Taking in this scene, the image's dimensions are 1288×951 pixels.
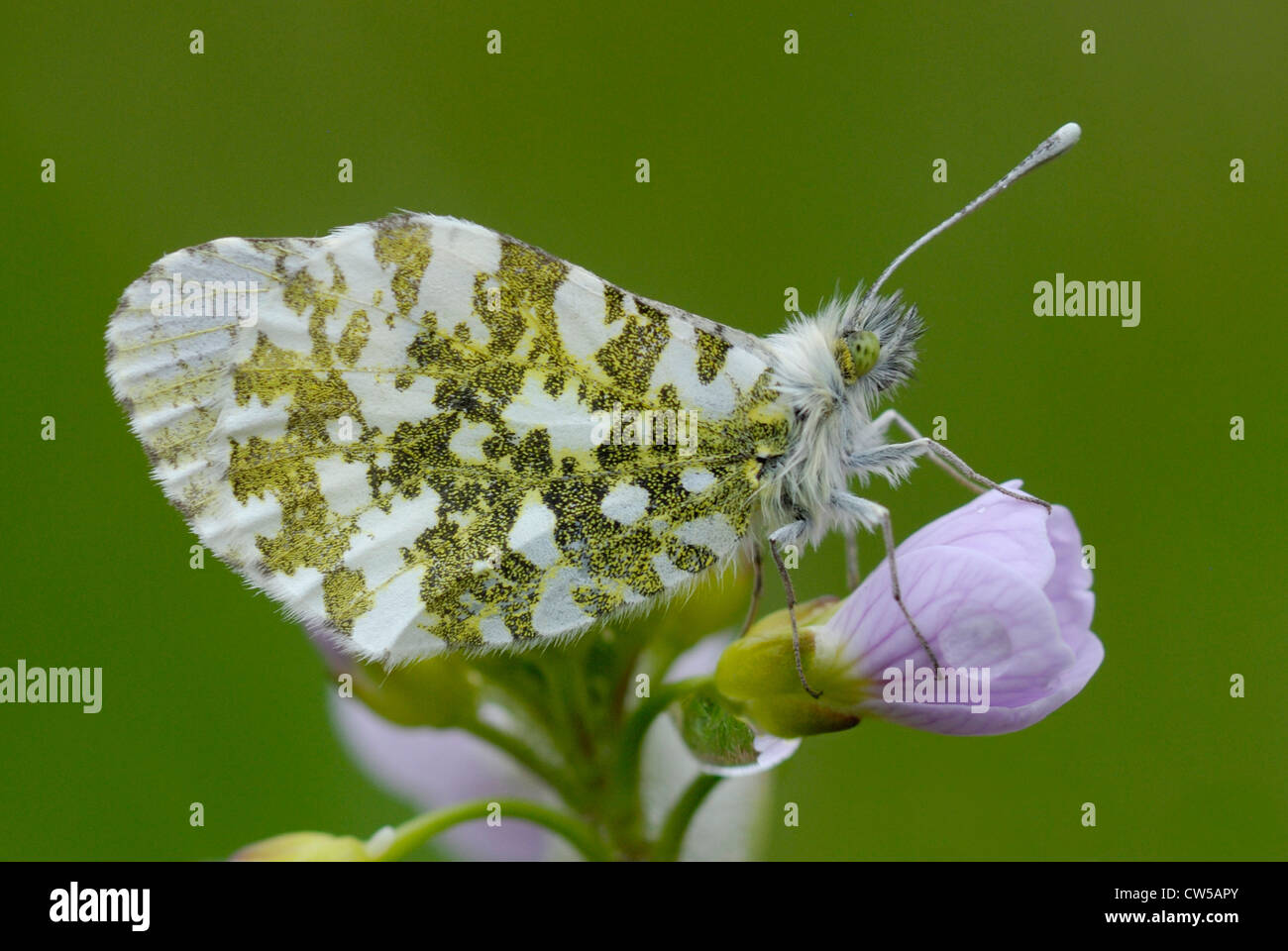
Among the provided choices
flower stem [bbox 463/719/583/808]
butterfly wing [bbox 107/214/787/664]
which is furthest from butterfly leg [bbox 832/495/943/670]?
flower stem [bbox 463/719/583/808]

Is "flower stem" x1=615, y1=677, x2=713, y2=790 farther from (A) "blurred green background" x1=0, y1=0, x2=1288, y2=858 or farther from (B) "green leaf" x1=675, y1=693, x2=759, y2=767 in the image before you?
(A) "blurred green background" x1=0, y1=0, x2=1288, y2=858

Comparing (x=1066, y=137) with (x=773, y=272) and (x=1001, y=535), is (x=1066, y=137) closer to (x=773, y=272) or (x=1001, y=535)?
(x=1001, y=535)

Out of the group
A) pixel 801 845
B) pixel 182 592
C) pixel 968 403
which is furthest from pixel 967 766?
pixel 182 592

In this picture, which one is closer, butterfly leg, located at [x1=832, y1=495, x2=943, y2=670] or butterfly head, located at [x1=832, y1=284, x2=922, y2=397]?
butterfly leg, located at [x1=832, y1=495, x2=943, y2=670]

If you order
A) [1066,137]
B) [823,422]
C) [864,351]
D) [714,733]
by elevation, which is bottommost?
[714,733]

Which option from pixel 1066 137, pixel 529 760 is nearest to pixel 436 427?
pixel 529 760

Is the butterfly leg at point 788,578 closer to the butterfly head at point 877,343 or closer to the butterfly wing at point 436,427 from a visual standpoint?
the butterfly wing at point 436,427
